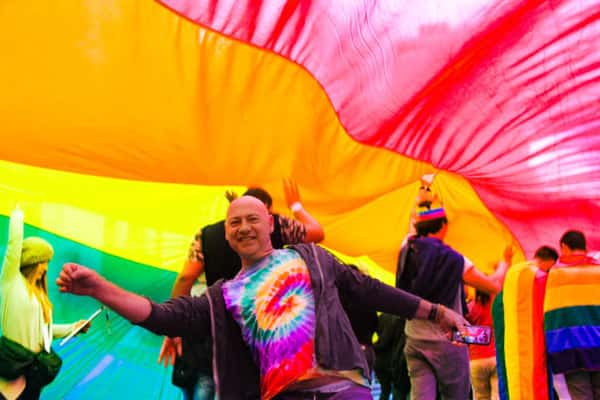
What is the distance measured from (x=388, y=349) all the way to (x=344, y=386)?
354 centimetres

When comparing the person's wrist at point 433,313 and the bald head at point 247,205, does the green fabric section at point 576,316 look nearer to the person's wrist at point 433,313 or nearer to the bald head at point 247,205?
the person's wrist at point 433,313

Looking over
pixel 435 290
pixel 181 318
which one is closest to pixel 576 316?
pixel 435 290

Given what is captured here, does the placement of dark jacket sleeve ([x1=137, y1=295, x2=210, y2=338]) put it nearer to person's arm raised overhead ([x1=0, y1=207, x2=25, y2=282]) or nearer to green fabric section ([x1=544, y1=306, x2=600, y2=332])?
person's arm raised overhead ([x1=0, y1=207, x2=25, y2=282])

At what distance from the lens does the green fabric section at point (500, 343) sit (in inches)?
217

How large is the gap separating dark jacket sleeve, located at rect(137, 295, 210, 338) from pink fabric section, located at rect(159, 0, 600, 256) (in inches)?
60.5

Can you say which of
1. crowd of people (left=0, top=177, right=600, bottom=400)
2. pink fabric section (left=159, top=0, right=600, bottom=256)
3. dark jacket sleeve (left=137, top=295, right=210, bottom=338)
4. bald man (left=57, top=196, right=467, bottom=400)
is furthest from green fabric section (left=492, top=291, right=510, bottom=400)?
dark jacket sleeve (left=137, top=295, right=210, bottom=338)

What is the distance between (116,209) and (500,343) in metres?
3.30

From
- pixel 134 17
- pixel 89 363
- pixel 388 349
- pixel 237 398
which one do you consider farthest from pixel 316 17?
pixel 89 363

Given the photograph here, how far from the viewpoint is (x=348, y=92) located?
4.62 metres

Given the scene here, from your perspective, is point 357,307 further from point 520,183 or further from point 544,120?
point 520,183

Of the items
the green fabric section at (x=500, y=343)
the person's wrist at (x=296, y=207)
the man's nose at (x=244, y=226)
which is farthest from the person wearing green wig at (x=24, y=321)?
the green fabric section at (x=500, y=343)

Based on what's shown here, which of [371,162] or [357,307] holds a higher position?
[371,162]

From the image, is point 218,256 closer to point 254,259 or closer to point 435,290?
point 254,259

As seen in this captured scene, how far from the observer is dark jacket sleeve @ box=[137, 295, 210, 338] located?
3.01 m
